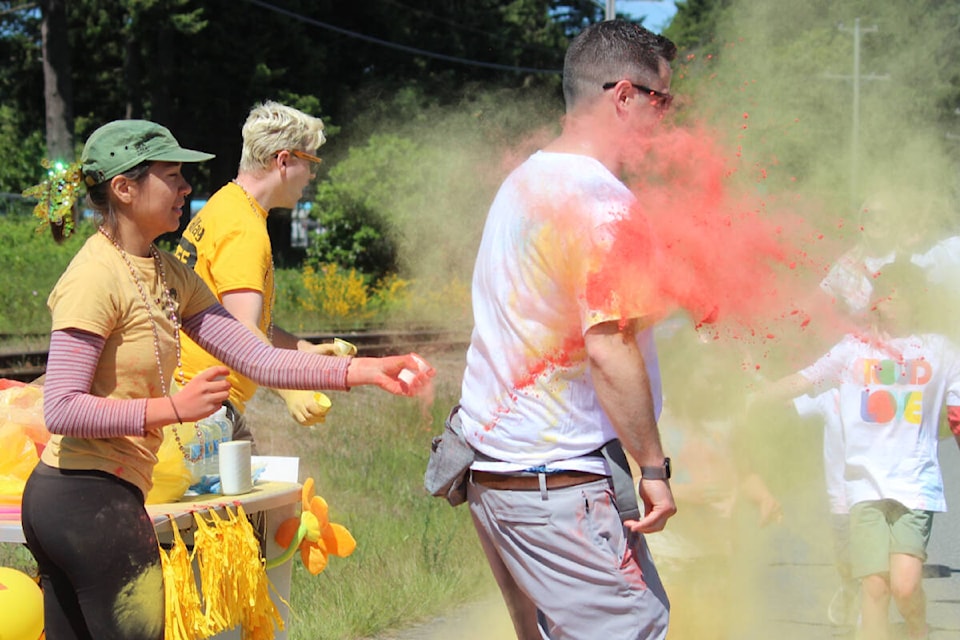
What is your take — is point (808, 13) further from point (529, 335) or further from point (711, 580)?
point (529, 335)

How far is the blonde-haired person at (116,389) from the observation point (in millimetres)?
2551

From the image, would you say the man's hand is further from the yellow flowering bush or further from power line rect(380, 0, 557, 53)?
power line rect(380, 0, 557, 53)

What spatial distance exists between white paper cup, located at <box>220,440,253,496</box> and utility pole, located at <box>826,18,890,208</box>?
119 inches

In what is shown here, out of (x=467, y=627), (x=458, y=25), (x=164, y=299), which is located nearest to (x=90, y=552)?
(x=164, y=299)

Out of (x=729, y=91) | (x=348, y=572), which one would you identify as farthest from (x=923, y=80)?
(x=348, y=572)

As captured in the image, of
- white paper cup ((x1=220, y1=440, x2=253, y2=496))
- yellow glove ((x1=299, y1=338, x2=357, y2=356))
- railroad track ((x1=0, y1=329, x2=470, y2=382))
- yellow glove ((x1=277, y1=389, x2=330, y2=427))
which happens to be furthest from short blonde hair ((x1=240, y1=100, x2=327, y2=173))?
railroad track ((x1=0, y1=329, x2=470, y2=382))

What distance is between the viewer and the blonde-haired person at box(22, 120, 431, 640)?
255 cm

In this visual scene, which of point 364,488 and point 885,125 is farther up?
point 885,125

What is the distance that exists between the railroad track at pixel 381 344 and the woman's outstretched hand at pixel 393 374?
8821 mm

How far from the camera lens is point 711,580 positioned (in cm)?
446

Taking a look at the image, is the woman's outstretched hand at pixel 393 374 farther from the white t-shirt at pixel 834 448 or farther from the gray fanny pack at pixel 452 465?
the white t-shirt at pixel 834 448

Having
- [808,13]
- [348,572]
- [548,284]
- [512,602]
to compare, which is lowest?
[348,572]

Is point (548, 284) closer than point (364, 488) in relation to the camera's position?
Yes

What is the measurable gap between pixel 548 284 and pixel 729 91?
263cm
